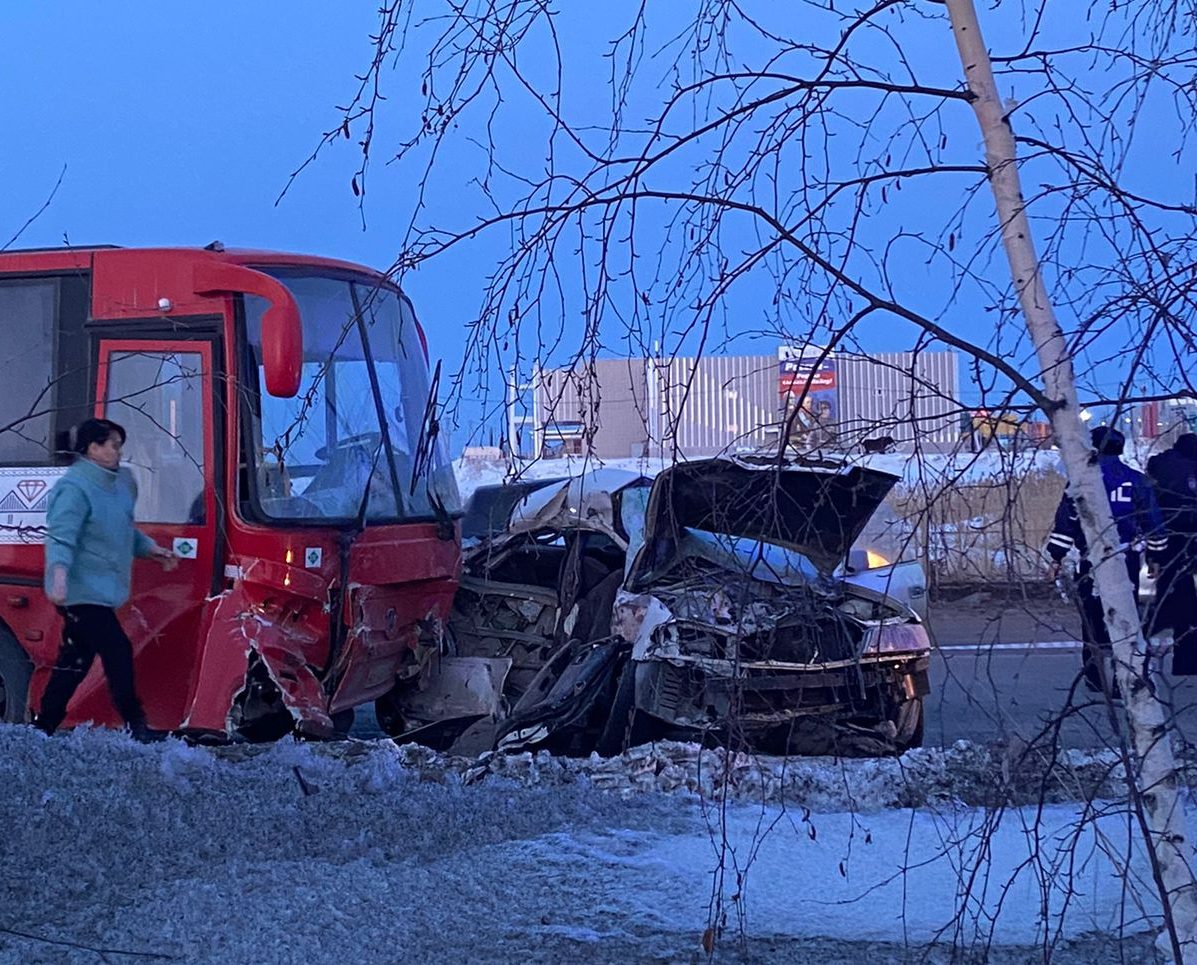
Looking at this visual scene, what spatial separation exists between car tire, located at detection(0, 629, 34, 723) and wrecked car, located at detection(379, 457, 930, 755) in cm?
203

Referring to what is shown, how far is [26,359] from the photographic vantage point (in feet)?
24.2

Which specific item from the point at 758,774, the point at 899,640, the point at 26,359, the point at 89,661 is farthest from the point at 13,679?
the point at 899,640

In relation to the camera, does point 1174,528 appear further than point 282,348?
No

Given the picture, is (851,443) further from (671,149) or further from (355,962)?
(355,962)

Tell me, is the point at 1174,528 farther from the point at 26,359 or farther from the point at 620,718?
the point at 26,359

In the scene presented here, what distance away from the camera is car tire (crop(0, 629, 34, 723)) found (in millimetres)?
7180

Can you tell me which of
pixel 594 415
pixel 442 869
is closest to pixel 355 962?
pixel 442 869

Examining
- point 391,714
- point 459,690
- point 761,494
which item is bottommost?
point 391,714

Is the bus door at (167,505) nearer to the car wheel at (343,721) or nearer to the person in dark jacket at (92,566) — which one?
the person in dark jacket at (92,566)

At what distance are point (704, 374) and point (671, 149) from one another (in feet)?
1.81

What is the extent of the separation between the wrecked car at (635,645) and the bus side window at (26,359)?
8.00 feet

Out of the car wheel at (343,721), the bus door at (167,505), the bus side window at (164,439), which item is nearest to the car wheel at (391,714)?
the car wheel at (343,721)

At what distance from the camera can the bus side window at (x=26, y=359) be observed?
7.26 metres

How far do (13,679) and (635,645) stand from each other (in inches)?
130
